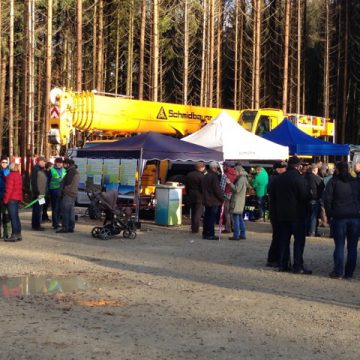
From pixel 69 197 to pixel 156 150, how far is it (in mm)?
2541

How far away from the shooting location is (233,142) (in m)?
16.7

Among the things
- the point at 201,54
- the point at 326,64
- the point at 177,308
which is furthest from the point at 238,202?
the point at 326,64

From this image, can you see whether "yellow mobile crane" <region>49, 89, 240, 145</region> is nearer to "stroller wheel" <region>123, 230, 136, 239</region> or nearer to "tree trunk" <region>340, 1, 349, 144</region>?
"stroller wheel" <region>123, 230, 136, 239</region>

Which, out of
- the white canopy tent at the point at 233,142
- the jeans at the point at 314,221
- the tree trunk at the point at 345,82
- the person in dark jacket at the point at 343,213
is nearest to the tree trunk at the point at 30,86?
the white canopy tent at the point at 233,142

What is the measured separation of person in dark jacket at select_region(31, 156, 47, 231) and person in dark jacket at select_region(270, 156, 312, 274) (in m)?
7.03

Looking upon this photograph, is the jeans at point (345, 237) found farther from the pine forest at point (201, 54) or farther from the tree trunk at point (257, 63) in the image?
the tree trunk at point (257, 63)

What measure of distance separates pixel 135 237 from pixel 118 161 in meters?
3.64

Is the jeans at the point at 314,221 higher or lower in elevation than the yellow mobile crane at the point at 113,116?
lower

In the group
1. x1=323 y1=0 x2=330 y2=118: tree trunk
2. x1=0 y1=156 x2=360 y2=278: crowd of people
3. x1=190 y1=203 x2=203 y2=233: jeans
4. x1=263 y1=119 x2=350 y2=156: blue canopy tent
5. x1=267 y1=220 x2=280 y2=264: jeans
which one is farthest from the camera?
x1=323 y1=0 x2=330 y2=118: tree trunk

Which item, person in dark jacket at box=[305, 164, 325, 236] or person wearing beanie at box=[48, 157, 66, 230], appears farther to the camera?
person wearing beanie at box=[48, 157, 66, 230]

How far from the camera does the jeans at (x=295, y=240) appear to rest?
Answer: 9.46 metres

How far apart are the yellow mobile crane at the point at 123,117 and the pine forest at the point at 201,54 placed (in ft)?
31.2

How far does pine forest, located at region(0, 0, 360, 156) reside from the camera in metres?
33.1

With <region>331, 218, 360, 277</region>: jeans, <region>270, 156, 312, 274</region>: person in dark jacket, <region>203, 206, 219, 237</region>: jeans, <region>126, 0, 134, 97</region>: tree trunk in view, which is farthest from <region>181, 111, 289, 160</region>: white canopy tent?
<region>126, 0, 134, 97</region>: tree trunk
